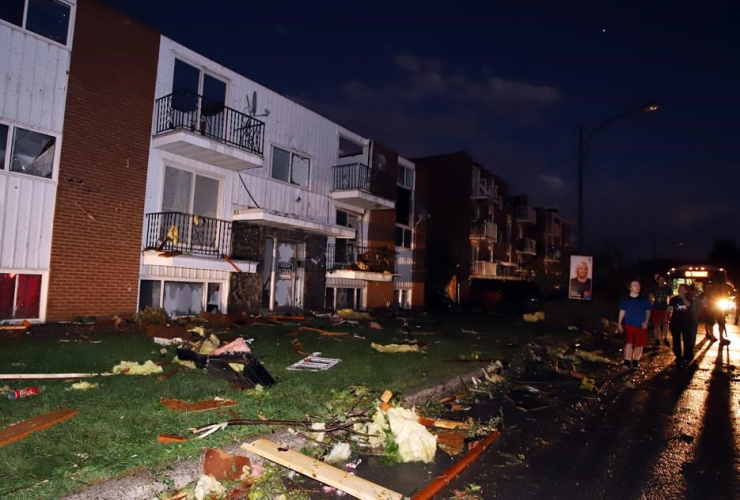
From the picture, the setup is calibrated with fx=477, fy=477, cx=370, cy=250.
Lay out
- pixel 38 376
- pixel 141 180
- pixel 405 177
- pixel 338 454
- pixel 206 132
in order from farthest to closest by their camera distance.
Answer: pixel 405 177
pixel 206 132
pixel 141 180
pixel 38 376
pixel 338 454

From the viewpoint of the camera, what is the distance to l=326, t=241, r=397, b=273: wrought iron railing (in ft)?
61.2

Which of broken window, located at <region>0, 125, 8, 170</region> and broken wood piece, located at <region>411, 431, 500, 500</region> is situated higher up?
broken window, located at <region>0, 125, 8, 170</region>

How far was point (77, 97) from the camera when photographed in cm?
1088

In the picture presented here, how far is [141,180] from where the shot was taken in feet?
39.7

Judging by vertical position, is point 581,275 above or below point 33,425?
above

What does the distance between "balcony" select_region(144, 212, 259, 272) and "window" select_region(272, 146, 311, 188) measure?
3169mm

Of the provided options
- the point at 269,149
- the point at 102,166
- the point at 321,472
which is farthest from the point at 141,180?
the point at 321,472

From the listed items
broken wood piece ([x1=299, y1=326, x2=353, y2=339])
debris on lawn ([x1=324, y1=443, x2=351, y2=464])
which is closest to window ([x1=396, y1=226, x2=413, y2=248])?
broken wood piece ([x1=299, y1=326, x2=353, y2=339])

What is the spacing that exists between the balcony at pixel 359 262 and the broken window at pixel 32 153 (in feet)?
32.4

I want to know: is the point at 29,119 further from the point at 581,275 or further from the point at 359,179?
the point at 581,275

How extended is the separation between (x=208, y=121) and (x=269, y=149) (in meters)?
2.34

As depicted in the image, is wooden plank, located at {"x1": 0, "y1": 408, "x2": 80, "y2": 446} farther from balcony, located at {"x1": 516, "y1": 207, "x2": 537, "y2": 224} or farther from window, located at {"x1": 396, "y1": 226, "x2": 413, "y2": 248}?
balcony, located at {"x1": 516, "y1": 207, "x2": 537, "y2": 224}

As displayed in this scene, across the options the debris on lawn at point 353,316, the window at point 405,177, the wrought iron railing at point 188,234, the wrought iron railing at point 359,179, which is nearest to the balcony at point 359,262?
the debris on lawn at point 353,316

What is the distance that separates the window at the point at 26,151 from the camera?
990 cm
